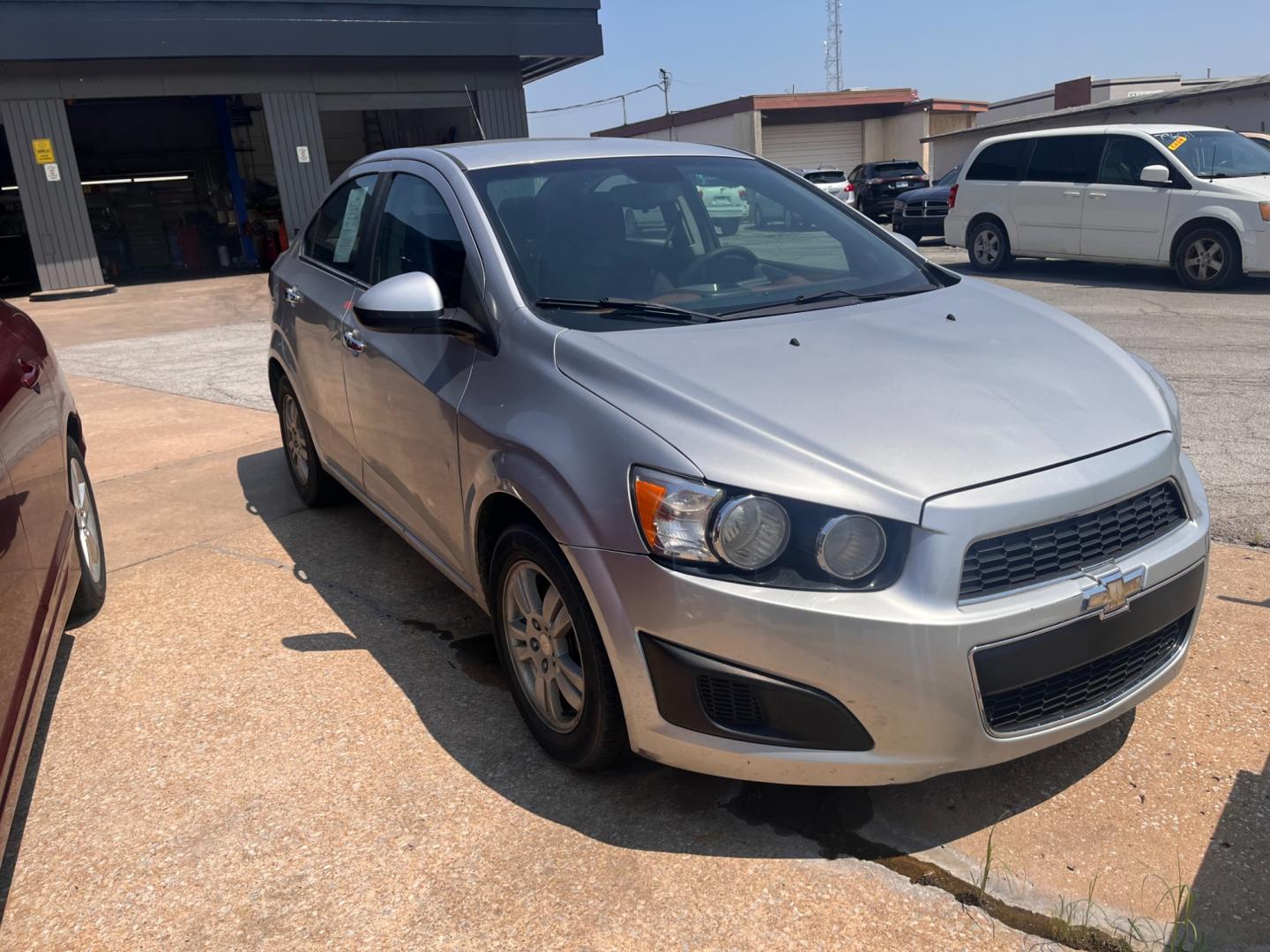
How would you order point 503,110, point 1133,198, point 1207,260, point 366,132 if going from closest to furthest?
1. point 1207,260
2. point 1133,198
3. point 503,110
4. point 366,132

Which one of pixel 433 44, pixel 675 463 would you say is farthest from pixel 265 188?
pixel 675 463

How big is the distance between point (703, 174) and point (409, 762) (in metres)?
2.37

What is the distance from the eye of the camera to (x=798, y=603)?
7.50ft

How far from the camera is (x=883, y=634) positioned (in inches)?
88.7

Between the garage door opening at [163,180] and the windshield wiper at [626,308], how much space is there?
23.8m

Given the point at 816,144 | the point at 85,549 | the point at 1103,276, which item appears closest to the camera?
the point at 85,549

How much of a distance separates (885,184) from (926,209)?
683 cm

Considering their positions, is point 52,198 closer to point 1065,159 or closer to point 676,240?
point 1065,159

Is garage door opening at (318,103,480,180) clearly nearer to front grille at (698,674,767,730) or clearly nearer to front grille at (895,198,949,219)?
front grille at (895,198,949,219)

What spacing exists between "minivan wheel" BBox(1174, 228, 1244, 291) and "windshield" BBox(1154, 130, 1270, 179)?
0.64m

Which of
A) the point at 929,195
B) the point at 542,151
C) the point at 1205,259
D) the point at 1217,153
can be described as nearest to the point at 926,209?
the point at 929,195

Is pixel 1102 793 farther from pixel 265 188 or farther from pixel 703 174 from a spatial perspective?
pixel 265 188

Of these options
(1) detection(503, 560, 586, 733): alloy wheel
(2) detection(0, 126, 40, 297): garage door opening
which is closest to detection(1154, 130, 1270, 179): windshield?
(1) detection(503, 560, 586, 733): alloy wheel

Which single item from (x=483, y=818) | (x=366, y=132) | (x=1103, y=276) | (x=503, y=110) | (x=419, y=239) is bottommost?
(x=1103, y=276)
